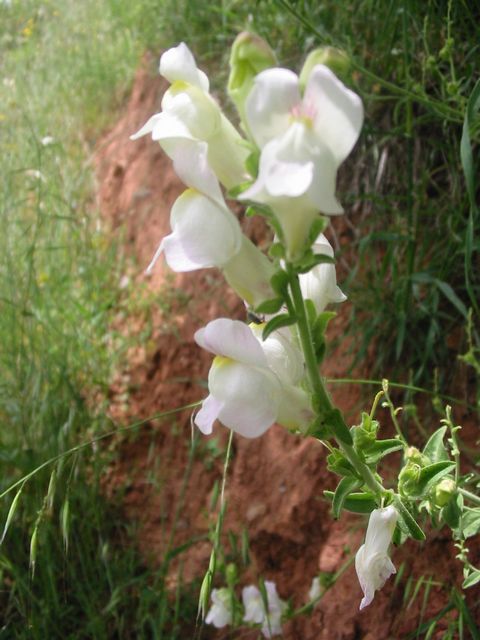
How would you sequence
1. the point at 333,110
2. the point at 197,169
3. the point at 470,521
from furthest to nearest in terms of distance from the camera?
the point at 470,521 → the point at 197,169 → the point at 333,110

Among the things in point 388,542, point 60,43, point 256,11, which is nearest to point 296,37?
point 256,11

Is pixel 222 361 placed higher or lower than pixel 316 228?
lower

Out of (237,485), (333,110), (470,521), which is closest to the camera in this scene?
(333,110)

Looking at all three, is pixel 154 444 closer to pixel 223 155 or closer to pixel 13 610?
pixel 13 610

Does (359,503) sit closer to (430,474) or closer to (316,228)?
(430,474)

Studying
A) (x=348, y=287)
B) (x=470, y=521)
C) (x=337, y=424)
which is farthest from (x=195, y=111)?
(x=348, y=287)

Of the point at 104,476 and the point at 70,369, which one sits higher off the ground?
the point at 70,369
